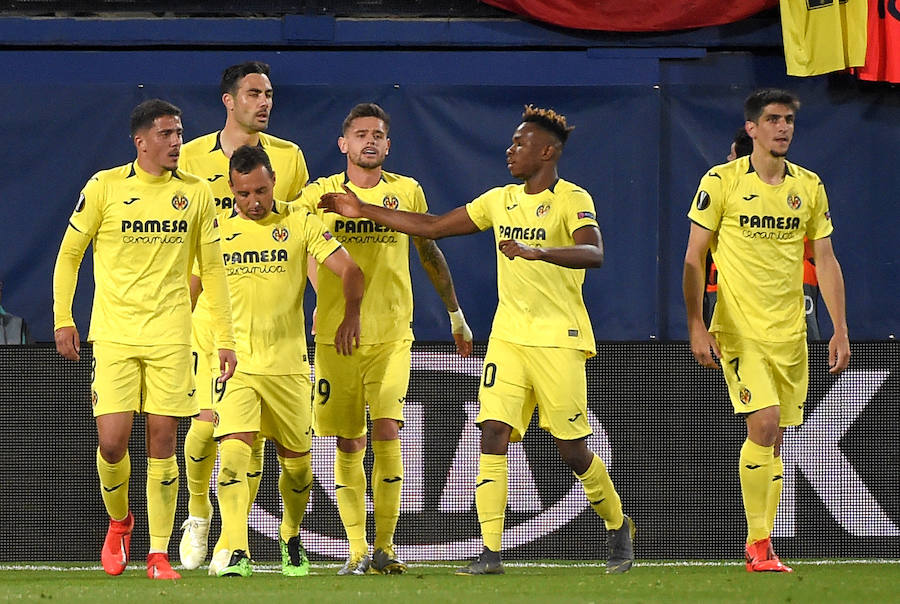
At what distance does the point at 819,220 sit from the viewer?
7461 mm

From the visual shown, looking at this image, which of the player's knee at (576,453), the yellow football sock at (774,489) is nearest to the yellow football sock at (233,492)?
the player's knee at (576,453)

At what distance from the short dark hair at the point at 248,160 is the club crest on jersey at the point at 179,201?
1.12 feet

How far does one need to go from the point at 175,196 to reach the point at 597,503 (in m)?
2.46

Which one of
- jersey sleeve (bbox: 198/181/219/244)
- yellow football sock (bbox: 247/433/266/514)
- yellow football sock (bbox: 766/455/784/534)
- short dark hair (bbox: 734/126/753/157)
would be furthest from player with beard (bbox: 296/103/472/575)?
short dark hair (bbox: 734/126/753/157)

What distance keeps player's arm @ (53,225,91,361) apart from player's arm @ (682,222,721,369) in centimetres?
280

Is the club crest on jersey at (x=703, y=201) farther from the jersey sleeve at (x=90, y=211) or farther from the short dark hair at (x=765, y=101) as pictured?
the jersey sleeve at (x=90, y=211)

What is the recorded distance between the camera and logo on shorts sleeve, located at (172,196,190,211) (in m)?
7.08

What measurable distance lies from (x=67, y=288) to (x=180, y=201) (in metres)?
0.65

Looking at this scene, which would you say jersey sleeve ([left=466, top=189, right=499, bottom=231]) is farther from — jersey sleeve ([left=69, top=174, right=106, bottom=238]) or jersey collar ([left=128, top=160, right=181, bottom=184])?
jersey sleeve ([left=69, top=174, right=106, bottom=238])

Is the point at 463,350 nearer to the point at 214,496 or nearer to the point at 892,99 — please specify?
the point at 214,496

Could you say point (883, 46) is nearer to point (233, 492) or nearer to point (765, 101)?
point (765, 101)

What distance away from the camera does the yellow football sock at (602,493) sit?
729 centimetres

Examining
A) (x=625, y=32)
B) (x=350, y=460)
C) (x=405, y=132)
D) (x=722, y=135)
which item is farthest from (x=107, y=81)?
(x=350, y=460)

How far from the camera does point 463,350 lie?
7.86 metres
